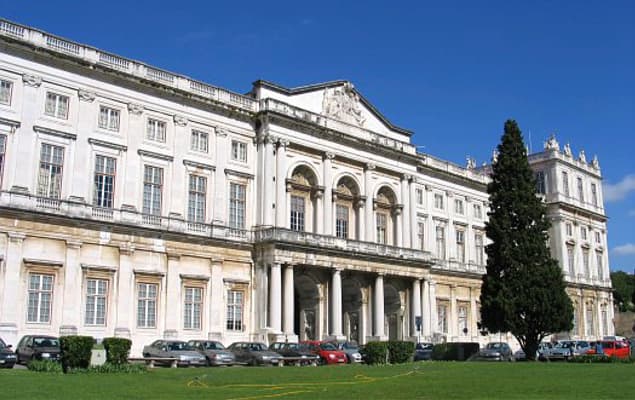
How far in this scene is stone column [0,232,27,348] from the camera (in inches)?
1373

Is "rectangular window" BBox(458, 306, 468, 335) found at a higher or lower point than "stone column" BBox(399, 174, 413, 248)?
lower

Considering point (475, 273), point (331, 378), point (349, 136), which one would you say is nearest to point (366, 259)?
point (349, 136)

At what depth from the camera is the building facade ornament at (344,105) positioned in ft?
172

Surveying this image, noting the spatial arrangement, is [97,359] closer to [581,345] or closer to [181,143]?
[181,143]

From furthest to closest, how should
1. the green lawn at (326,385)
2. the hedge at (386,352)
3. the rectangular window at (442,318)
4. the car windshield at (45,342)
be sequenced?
the rectangular window at (442,318) → the hedge at (386,352) → the car windshield at (45,342) → the green lawn at (326,385)

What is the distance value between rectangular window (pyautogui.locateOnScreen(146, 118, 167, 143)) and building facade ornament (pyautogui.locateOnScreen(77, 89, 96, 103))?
12.5ft

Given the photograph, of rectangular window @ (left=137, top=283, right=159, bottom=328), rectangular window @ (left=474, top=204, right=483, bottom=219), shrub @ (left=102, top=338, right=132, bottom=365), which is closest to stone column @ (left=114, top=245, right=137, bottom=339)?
rectangular window @ (left=137, top=283, right=159, bottom=328)

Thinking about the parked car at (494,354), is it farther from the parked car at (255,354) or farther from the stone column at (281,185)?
the stone column at (281,185)

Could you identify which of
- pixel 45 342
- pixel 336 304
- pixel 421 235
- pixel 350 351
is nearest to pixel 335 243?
pixel 336 304

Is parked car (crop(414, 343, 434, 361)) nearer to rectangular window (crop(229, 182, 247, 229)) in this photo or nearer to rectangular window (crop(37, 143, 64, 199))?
rectangular window (crop(229, 182, 247, 229))

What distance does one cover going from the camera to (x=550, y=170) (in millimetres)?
77500

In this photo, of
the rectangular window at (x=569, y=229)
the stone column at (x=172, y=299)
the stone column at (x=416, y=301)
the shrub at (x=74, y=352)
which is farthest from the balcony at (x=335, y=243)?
the rectangular window at (x=569, y=229)

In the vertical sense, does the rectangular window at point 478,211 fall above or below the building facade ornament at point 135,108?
below

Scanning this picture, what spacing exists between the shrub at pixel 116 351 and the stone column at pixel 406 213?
1247 inches
